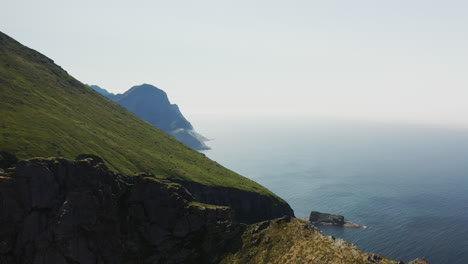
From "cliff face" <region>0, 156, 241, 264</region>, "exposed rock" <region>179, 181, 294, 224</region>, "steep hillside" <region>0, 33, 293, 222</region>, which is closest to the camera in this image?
"cliff face" <region>0, 156, 241, 264</region>

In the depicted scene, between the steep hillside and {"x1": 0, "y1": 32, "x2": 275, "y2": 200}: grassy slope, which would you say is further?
the steep hillside

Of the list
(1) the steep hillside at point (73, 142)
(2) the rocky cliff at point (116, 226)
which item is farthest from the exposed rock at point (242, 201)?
(2) the rocky cliff at point (116, 226)

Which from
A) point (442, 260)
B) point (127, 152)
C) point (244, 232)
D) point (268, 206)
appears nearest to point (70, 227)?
point (244, 232)

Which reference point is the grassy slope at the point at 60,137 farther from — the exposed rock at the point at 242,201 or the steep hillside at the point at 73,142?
the exposed rock at the point at 242,201

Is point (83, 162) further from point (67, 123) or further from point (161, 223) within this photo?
point (67, 123)

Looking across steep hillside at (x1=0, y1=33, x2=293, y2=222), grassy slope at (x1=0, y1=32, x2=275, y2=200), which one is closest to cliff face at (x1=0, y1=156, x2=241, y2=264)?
grassy slope at (x1=0, y1=32, x2=275, y2=200)

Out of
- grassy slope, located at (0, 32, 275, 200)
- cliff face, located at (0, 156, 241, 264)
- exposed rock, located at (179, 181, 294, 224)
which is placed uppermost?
grassy slope, located at (0, 32, 275, 200)

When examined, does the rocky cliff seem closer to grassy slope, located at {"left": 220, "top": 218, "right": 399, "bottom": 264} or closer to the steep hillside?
grassy slope, located at {"left": 220, "top": 218, "right": 399, "bottom": 264}

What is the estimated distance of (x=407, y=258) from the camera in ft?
558

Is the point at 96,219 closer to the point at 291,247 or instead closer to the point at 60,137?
the point at 291,247

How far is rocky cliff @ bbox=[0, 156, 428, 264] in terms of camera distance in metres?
81.2

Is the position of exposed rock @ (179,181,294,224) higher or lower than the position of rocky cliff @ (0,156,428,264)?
lower

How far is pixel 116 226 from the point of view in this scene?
9438cm

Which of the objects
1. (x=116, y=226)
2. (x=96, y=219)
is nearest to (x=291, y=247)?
(x=116, y=226)
